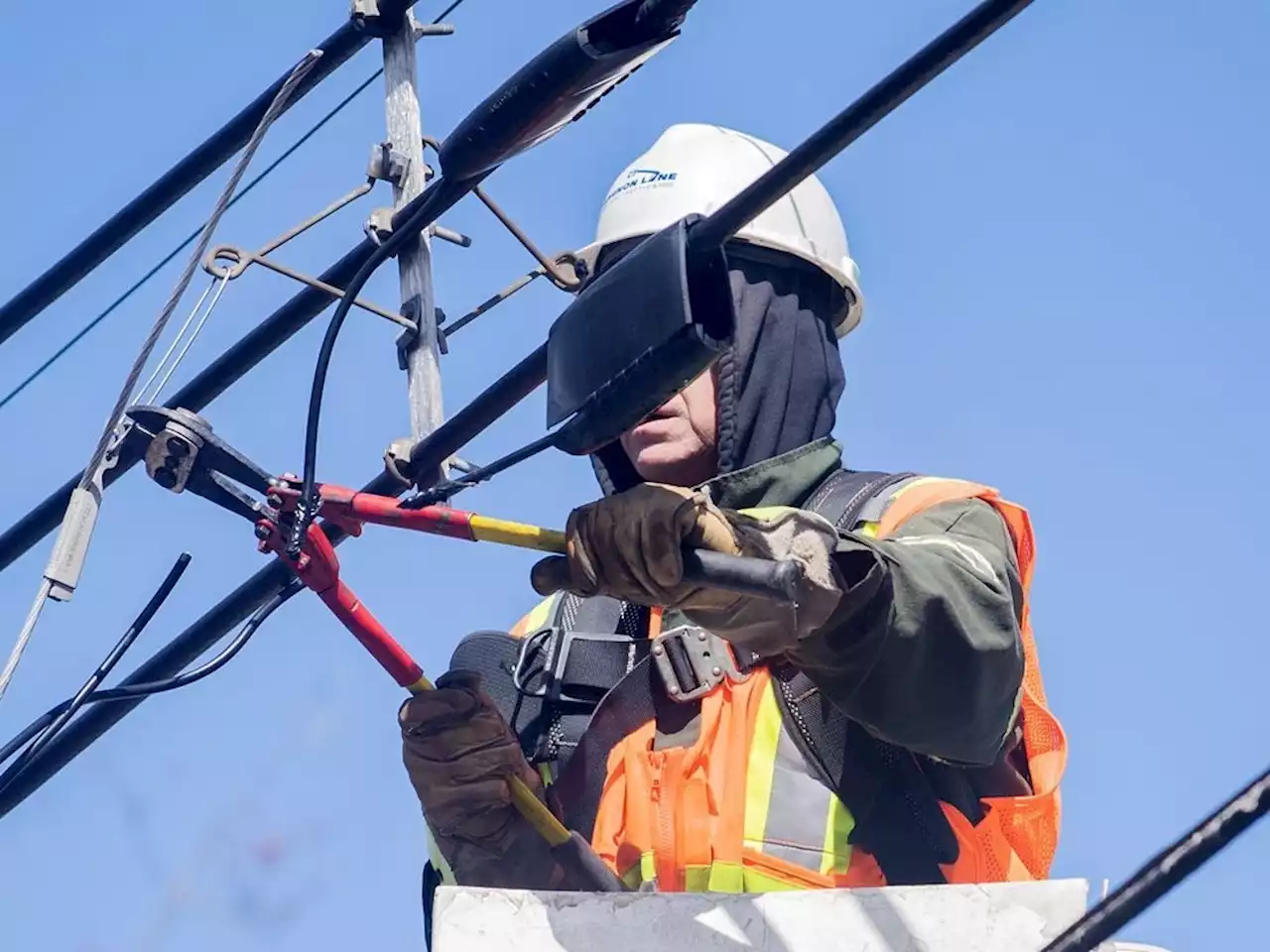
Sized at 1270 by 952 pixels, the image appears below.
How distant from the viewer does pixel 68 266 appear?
273 inches

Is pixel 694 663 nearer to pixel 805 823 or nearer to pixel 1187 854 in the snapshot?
pixel 805 823

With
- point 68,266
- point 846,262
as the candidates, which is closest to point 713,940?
point 846,262

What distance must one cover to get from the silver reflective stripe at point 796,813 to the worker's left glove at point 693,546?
1.52 feet

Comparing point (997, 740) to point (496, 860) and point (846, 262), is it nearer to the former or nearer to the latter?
point (496, 860)

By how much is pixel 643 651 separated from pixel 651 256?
129 centimetres

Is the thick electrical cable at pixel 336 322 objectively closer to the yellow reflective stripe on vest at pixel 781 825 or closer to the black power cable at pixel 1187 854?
the yellow reflective stripe on vest at pixel 781 825

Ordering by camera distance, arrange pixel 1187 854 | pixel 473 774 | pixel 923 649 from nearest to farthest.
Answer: pixel 1187 854, pixel 923 649, pixel 473 774

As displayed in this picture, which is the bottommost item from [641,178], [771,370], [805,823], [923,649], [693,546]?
[805,823]

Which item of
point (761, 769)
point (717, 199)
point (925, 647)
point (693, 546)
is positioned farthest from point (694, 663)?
point (717, 199)

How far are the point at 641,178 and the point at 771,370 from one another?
30.1 inches

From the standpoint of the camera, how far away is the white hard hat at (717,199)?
206 inches

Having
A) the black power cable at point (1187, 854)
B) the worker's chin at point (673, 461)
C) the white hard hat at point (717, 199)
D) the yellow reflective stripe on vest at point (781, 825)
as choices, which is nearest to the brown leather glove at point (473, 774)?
the yellow reflective stripe on vest at point (781, 825)

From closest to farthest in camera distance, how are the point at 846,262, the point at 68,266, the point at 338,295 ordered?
the point at 846,262 → the point at 338,295 → the point at 68,266

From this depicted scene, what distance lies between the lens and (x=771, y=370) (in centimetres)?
496
